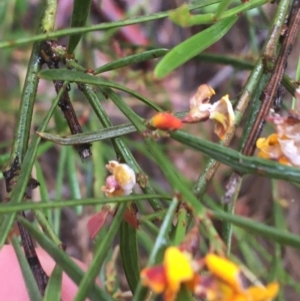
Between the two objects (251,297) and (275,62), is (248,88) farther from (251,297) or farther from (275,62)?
(251,297)

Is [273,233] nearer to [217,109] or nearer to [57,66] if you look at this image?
[217,109]

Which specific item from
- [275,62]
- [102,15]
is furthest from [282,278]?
[102,15]

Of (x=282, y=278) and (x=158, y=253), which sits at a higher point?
(x=158, y=253)

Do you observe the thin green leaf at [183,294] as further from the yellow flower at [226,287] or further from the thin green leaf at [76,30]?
the thin green leaf at [76,30]

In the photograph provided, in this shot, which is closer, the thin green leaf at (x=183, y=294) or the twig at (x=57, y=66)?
the thin green leaf at (x=183, y=294)

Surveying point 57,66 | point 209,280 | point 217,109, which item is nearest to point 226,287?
point 209,280

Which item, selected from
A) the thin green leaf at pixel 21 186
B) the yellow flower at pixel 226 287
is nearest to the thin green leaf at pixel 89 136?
the thin green leaf at pixel 21 186

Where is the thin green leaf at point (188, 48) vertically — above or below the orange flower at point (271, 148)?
above
